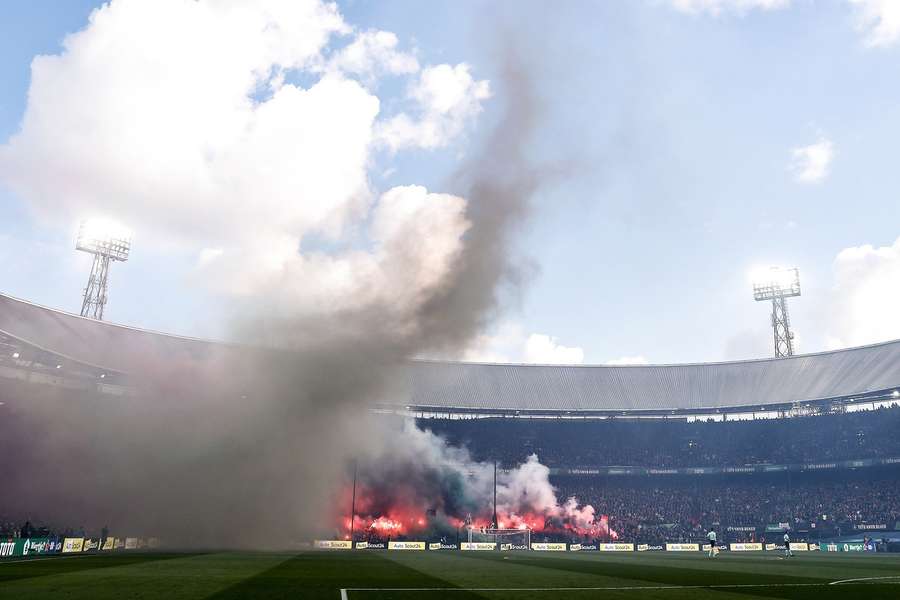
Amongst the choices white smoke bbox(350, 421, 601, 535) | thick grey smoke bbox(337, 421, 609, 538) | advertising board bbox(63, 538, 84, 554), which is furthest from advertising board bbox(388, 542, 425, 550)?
advertising board bbox(63, 538, 84, 554)

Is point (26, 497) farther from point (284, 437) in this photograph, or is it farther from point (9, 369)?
point (284, 437)

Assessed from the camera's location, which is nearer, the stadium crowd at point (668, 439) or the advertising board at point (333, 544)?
the advertising board at point (333, 544)

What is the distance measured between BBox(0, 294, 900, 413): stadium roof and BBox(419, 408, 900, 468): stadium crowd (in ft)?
15.7

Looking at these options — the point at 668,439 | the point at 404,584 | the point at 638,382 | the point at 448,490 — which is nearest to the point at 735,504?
the point at 668,439

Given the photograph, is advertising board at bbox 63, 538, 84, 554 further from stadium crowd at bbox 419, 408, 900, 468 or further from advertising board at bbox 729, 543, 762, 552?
advertising board at bbox 729, 543, 762, 552

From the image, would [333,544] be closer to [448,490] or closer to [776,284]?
[448,490]

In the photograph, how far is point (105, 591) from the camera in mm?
15898

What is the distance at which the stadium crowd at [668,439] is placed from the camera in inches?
3238

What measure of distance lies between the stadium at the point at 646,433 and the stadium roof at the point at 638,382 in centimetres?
21

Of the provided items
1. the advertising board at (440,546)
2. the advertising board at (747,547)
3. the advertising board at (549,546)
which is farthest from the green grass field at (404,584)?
the advertising board at (747,547)

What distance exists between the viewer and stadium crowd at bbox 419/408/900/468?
82250 millimetres

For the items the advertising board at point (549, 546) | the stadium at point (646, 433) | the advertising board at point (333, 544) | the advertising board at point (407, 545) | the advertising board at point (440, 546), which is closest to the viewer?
the advertising board at point (333, 544)

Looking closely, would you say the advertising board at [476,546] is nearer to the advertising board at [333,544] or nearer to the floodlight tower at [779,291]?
the advertising board at [333,544]

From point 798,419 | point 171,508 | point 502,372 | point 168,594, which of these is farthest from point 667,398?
point 168,594
